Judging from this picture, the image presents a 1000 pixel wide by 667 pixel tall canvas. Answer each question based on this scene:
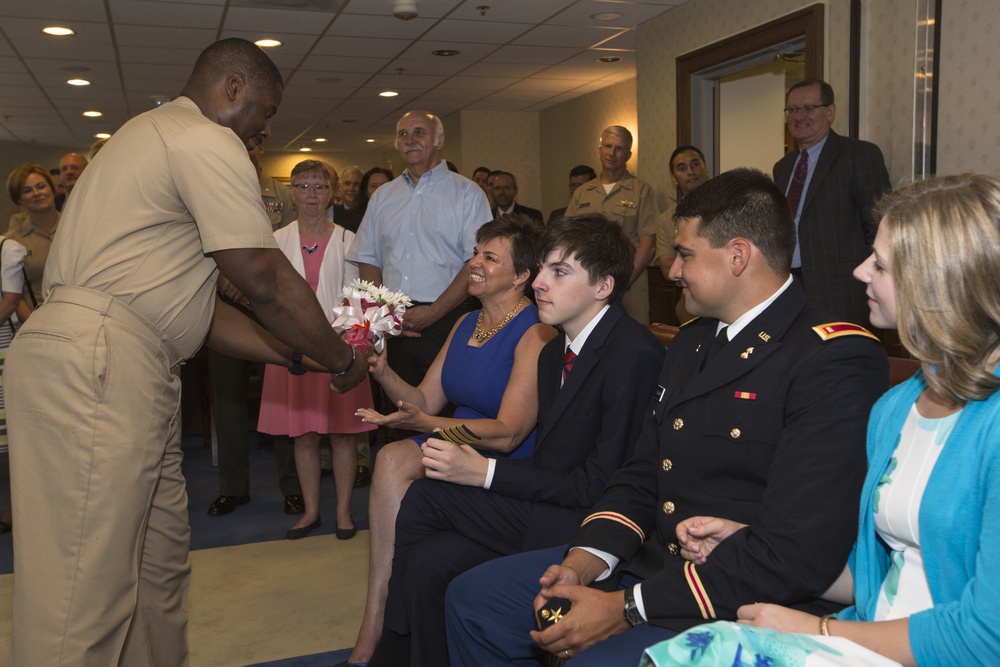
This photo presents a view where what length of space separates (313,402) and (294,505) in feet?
2.37

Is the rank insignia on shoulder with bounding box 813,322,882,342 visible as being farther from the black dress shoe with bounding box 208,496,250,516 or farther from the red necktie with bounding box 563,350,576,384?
the black dress shoe with bounding box 208,496,250,516

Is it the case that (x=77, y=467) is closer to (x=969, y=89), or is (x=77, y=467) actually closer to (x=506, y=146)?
(x=969, y=89)

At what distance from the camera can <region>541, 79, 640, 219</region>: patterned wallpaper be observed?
10.4m

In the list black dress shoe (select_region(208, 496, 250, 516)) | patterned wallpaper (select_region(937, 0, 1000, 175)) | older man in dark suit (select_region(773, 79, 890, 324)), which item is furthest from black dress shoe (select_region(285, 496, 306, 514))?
patterned wallpaper (select_region(937, 0, 1000, 175))

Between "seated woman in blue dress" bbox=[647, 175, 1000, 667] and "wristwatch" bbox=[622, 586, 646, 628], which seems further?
"wristwatch" bbox=[622, 586, 646, 628]

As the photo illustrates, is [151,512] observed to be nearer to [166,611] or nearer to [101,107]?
[166,611]

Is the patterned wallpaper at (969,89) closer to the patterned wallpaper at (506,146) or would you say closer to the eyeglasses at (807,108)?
the eyeglasses at (807,108)

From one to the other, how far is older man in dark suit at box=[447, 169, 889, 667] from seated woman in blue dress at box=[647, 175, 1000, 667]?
144 millimetres

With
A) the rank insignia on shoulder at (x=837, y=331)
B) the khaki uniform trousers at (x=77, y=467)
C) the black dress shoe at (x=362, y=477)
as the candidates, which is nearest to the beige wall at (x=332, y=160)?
the black dress shoe at (x=362, y=477)

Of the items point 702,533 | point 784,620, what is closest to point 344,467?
point 702,533

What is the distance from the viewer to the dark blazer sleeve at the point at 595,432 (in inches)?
89.5

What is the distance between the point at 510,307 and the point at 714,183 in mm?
1157

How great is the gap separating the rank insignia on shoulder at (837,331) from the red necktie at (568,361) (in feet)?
2.75

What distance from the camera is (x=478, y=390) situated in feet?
9.46
